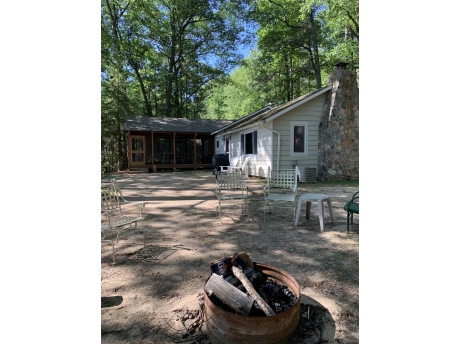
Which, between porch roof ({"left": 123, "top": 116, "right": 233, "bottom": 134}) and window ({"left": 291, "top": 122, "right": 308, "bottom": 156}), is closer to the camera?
window ({"left": 291, "top": 122, "right": 308, "bottom": 156})

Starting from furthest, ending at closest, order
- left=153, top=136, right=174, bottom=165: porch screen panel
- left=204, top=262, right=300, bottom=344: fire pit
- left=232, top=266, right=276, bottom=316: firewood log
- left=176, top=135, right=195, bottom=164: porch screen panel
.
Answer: left=176, top=135, right=195, bottom=164: porch screen panel
left=153, top=136, right=174, bottom=165: porch screen panel
left=232, top=266, right=276, bottom=316: firewood log
left=204, top=262, right=300, bottom=344: fire pit

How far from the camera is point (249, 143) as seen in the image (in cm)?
1287

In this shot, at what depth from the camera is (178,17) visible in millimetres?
23422

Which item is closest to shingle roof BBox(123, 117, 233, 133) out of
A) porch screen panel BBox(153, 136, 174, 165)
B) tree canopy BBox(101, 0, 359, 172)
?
porch screen panel BBox(153, 136, 174, 165)

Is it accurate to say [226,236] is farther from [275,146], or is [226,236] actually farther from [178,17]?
[178,17]

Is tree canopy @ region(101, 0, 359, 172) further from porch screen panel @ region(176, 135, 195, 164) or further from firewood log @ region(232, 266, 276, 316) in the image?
firewood log @ region(232, 266, 276, 316)

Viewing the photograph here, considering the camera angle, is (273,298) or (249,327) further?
(273,298)

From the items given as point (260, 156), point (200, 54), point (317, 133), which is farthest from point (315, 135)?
point (200, 54)

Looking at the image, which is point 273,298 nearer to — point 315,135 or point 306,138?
point 306,138

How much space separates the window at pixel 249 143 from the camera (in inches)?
478

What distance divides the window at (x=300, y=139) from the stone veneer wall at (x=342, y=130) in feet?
3.07

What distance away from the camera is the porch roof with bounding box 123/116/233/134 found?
54.2 feet

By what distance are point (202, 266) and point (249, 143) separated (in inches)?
413

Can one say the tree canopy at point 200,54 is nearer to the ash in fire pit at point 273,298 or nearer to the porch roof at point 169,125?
the porch roof at point 169,125
